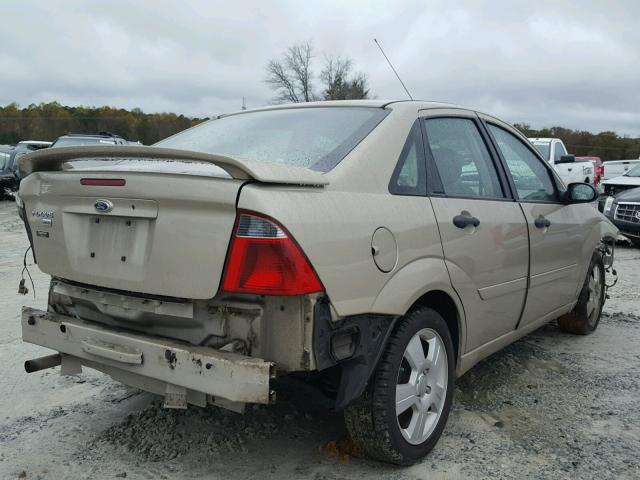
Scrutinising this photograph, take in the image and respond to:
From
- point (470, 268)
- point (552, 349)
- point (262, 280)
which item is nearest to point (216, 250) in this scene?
point (262, 280)

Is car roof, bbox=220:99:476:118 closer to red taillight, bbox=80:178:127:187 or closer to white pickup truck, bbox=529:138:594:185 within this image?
red taillight, bbox=80:178:127:187

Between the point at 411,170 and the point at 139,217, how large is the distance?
129 cm

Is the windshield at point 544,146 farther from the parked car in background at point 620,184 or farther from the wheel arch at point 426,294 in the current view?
the wheel arch at point 426,294

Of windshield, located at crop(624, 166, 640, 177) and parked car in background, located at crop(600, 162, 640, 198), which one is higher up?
windshield, located at crop(624, 166, 640, 177)

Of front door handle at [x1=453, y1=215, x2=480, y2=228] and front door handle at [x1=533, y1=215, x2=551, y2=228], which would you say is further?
front door handle at [x1=533, y1=215, x2=551, y2=228]

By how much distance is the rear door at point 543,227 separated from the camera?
12.3ft

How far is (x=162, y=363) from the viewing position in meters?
2.31

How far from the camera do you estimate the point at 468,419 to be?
10.9ft

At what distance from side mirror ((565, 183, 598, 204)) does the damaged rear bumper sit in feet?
9.33

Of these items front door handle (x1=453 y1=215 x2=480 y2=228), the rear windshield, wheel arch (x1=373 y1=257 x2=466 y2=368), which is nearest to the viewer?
wheel arch (x1=373 y1=257 x2=466 y2=368)

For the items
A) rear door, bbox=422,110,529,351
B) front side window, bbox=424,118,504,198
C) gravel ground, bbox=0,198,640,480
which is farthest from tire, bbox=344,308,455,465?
front side window, bbox=424,118,504,198

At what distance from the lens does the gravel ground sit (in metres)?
2.75

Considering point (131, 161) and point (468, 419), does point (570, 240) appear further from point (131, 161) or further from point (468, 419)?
point (131, 161)

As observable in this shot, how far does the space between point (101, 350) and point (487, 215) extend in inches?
81.5
